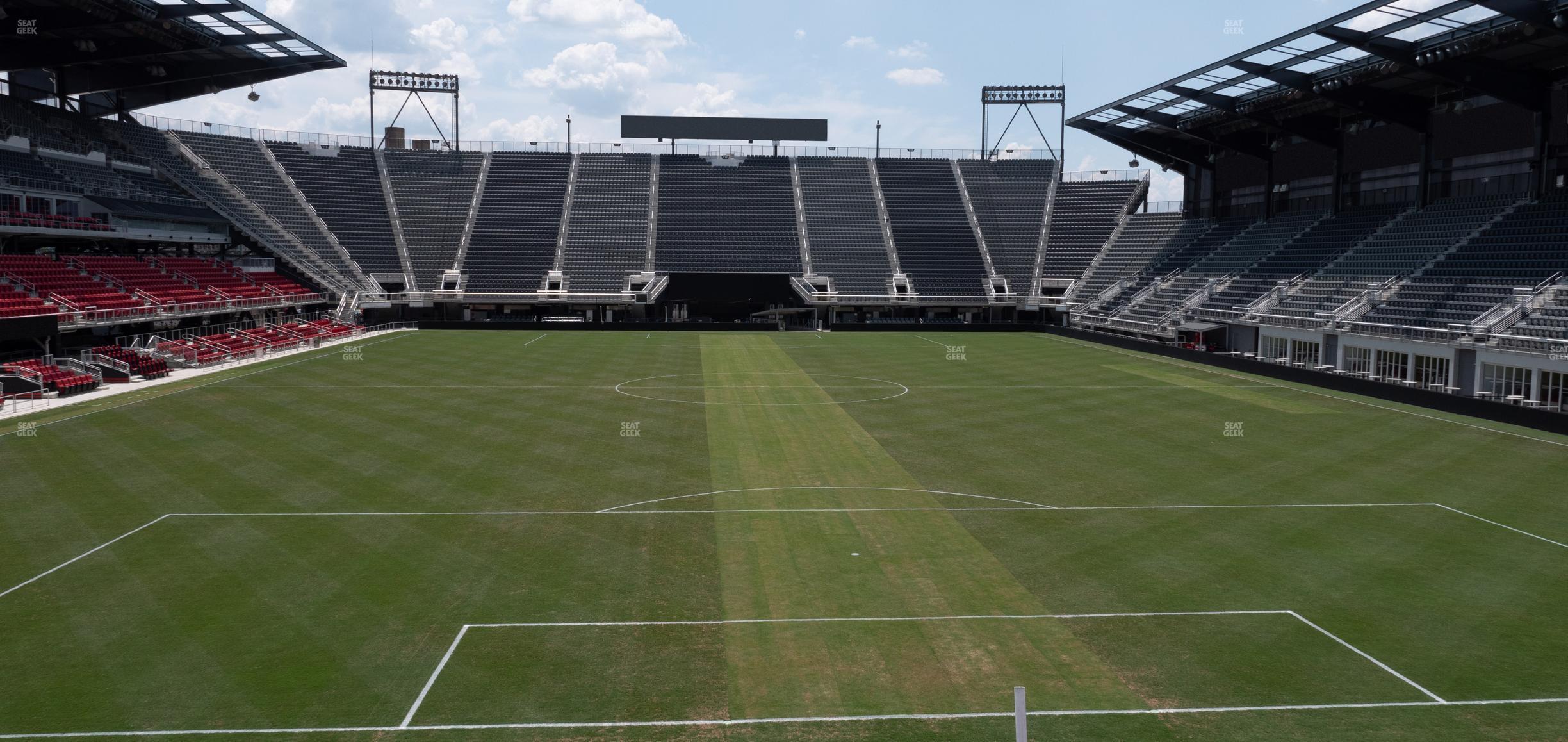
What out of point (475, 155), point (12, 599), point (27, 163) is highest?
point (475, 155)

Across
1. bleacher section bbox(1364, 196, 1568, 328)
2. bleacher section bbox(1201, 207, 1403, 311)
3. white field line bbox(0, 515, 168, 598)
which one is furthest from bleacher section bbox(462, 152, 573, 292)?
white field line bbox(0, 515, 168, 598)

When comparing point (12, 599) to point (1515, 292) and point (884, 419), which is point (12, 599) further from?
point (1515, 292)

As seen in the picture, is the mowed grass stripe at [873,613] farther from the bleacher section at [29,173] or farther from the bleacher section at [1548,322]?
the bleacher section at [29,173]

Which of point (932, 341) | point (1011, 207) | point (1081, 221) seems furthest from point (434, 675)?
point (1011, 207)

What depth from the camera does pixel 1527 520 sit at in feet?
62.4

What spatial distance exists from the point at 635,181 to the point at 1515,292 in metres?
67.9

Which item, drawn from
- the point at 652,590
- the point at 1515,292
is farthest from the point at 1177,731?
the point at 1515,292

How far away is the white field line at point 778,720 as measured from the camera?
10.6 metres

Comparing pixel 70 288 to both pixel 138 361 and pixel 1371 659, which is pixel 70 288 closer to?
pixel 138 361

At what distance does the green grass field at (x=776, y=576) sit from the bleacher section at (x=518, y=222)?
4581cm

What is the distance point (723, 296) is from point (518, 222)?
19.5m

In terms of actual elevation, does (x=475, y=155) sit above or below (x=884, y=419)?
above

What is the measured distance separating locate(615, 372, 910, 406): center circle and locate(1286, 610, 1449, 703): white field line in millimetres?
21374

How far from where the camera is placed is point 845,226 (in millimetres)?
85750
